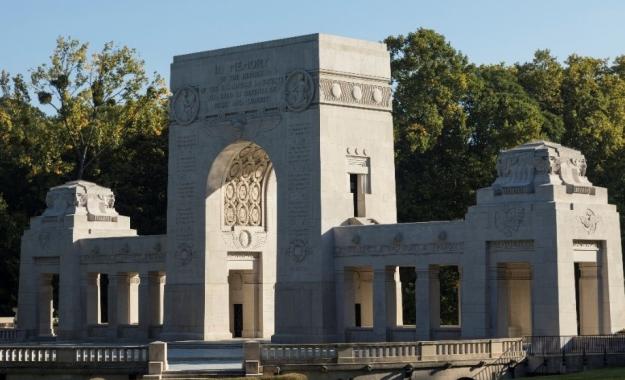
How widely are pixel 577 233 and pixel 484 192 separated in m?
3.70

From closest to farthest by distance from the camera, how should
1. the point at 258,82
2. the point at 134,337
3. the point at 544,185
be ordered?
the point at 544,185 → the point at 258,82 → the point at 134,337

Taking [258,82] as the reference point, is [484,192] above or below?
below

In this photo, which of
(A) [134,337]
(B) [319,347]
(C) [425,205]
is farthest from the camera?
(C) [425,205]

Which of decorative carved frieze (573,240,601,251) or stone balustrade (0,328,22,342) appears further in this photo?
stone balustrade (0,328,22,342)

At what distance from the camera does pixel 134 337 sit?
226ft

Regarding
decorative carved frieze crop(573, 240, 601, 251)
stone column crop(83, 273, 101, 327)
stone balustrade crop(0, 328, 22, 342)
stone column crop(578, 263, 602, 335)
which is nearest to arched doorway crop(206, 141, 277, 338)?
stone column crop(83, 273, 101, 327)

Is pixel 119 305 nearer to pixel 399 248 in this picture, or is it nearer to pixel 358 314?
pixel 358 314

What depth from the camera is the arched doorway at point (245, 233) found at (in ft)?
216

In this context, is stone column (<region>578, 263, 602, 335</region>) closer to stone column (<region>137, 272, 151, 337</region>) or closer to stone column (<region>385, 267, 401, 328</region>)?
stone column (<region>385, 267, 401, 328</region>)

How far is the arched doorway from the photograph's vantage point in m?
65.9

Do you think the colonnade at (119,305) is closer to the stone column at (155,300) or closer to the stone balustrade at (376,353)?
the stone column at (155,300)

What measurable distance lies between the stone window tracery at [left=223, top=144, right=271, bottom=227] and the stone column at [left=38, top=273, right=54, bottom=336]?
11.0 meters

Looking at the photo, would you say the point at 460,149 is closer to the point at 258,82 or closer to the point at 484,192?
the point at 258,82

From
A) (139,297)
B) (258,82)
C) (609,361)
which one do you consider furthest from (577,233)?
(139,297)
